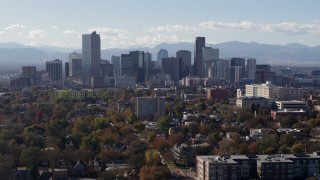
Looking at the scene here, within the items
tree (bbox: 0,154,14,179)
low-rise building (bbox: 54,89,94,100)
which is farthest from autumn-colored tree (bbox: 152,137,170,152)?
low-rise building (bbox: 54,89,94,100)

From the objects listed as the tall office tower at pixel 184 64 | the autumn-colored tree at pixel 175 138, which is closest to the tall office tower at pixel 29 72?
the tall office tower at pixel 184 64

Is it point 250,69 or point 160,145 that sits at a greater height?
point 250,69

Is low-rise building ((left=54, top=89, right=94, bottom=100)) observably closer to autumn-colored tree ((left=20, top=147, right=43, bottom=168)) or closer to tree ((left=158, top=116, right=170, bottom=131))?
tree ((left=158, top=116, right=170, bottom=131))

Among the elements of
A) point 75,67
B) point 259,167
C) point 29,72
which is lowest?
point 259,167

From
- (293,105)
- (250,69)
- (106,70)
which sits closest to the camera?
(293,105)

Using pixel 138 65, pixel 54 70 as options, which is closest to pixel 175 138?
pixel 138 65

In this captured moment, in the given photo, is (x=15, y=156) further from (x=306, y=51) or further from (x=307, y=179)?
(x=306, y=51)

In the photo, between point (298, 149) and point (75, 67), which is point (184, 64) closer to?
point (75, 67)
